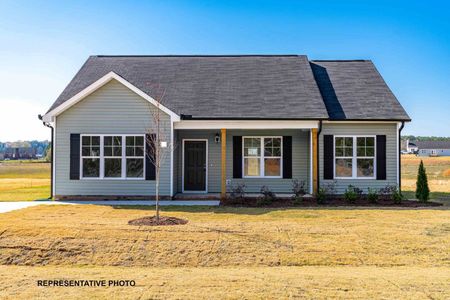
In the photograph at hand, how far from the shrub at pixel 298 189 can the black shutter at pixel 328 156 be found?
0.99 m

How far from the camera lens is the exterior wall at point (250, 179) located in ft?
53.6

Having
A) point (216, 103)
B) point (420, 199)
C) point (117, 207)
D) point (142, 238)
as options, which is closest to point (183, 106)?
point (216, 103)

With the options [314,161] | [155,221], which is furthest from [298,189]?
Result: [155,221]

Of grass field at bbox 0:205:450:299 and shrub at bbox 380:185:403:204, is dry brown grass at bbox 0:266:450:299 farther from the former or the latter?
shrub at bbox 380:185:403:204

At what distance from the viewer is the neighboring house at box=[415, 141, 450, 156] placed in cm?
12244

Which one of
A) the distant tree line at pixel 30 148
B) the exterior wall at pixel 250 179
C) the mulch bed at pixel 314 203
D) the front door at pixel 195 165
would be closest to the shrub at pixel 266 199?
the mulch bed at pixel 314 203

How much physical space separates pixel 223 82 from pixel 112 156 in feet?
19.3

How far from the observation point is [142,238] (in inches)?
357

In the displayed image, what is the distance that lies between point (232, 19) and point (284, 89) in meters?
5.29

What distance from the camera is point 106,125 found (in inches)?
595

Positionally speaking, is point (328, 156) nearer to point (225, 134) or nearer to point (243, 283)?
point (225, 134)

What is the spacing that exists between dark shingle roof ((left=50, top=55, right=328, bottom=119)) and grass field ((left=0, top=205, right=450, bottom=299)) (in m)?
5.10

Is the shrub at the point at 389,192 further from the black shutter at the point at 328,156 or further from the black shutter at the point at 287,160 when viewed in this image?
the black shutter at the point at 287,160

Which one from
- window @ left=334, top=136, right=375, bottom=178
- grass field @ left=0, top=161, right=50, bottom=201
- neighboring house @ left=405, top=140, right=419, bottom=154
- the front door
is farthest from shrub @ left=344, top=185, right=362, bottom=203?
neighboring house @ left=405, top=140, right=419, bottom=154
